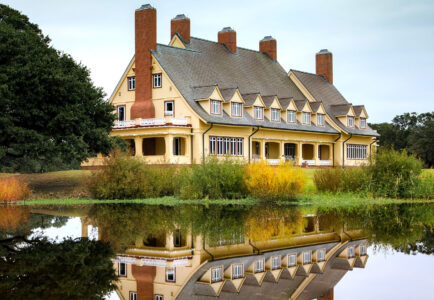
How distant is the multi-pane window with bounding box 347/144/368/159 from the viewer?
6375cm

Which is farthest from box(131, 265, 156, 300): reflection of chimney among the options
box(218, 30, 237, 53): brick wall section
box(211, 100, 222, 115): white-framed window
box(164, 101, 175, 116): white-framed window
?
box(218, 30, 237, 53): brick wall section

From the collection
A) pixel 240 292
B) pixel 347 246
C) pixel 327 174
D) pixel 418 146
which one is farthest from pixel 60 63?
pixel 418 146

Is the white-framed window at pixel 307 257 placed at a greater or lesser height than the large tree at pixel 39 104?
lesser

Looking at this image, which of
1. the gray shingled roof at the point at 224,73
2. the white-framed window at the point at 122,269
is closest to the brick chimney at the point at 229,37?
the gray shingled roof at the point at 224,73

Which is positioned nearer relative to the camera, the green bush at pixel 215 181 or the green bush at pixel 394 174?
the green bush at pixel 215 181

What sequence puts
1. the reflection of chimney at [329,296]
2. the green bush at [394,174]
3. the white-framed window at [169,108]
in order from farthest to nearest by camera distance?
the white-framed window at [169,108]
the green bush at [394,174]
the reflection of chimney at [329,296]

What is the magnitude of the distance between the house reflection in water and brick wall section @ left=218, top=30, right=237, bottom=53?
144 ft

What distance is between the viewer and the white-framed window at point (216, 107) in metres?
48.8

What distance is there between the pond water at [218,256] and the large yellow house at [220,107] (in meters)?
23.5

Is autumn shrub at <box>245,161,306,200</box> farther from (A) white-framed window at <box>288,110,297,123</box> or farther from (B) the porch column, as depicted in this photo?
(A) white-framed window at <box>288,110,297,123</box>

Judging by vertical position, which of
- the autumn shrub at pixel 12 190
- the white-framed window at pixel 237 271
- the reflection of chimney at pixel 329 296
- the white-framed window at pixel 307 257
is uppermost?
the autumn shrub at pixel 12 190

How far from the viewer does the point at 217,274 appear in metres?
11.4

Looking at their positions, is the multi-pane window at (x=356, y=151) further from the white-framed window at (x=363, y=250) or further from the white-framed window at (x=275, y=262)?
the white-framed window at (x=275, y=262)

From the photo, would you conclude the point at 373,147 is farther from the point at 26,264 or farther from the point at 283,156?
the point at 26,264
